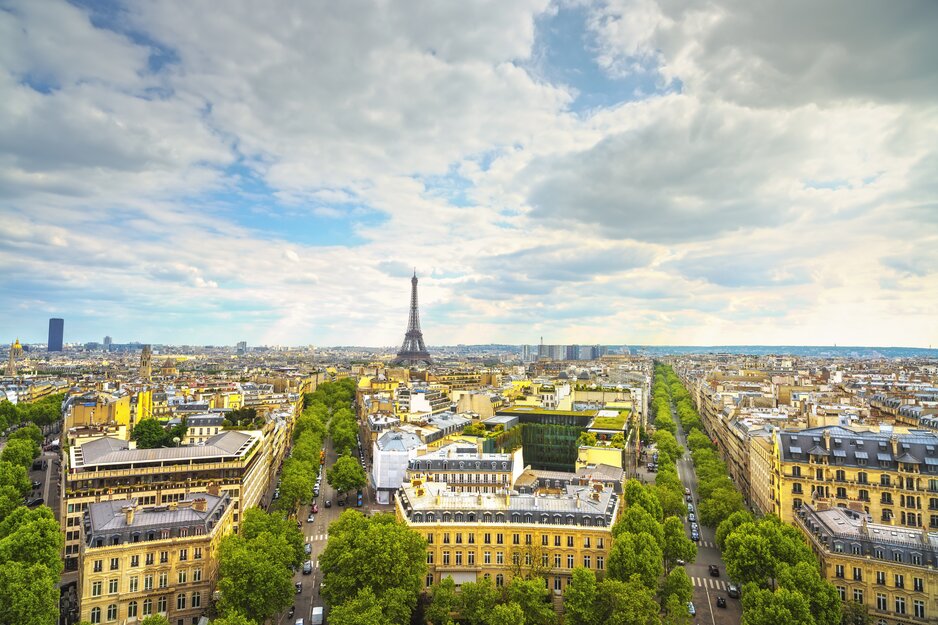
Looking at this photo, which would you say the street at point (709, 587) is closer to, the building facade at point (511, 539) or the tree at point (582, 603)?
the building facade at point (511, 539)

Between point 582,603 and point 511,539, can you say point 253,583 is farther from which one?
point 582,603

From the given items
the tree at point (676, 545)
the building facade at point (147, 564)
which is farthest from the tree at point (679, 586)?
the building facade at point (147, 564)

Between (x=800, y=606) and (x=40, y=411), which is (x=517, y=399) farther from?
(x=40, y=411)

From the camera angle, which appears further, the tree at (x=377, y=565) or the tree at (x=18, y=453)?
the tree at (x=18, y=453)

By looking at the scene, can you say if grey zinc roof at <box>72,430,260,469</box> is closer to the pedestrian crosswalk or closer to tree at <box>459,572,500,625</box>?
tree at <box>459,572,500,625</box>

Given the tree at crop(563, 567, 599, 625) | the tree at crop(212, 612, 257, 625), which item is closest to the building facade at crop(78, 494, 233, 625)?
the tree at crop(212, 612, 257, 625)

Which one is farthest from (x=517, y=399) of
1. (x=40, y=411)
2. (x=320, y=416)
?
(x=40, y=411)
